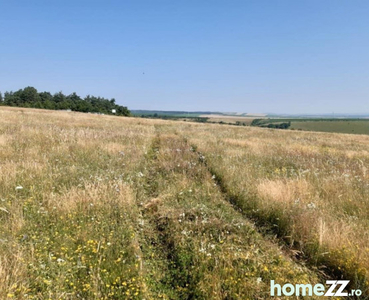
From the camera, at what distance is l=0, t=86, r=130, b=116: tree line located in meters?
94.2

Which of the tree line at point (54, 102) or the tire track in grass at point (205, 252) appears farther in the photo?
the tree line at point (54, 102)

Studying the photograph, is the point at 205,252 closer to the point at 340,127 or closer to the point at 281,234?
the point at 281,234

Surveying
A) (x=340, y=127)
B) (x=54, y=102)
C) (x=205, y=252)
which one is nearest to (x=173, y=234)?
(x=205, y=252)

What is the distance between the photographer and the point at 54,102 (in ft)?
335

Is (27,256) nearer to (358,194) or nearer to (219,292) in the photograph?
(219,292)

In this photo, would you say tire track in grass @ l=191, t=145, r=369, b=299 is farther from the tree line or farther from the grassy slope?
the grassy slope

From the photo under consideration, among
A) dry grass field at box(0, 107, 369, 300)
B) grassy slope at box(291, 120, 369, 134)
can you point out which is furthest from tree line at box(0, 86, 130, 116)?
grassy slope at box(291, 120, 369, 134)

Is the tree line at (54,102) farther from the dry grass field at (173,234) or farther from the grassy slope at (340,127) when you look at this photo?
the grassy slope at (340,127)

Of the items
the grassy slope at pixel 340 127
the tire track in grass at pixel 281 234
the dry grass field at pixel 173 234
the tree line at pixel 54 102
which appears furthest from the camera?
the grassy slope at pixel 340 127

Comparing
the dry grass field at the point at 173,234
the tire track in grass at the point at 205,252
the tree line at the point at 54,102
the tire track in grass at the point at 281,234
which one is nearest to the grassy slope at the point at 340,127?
the tree line at the point at 54,102

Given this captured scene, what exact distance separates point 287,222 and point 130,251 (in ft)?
10.8

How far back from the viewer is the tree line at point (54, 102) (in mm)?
94250

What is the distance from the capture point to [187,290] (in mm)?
3121

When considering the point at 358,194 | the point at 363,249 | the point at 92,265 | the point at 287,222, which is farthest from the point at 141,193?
the point at 358,194
